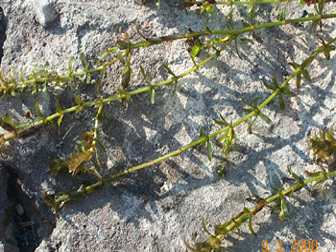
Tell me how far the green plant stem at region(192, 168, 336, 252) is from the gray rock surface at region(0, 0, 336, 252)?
118 mm

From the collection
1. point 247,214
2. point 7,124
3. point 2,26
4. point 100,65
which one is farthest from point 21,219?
point 247,214

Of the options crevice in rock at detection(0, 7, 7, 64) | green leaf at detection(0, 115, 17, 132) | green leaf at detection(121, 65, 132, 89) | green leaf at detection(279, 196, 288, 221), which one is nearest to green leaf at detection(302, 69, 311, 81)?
green leaf at detection(279, 196, 288, 221)

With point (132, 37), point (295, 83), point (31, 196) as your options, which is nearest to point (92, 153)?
point (31, 196)

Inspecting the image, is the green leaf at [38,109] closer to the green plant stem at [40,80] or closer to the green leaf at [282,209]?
the green plant stem at [40,80]

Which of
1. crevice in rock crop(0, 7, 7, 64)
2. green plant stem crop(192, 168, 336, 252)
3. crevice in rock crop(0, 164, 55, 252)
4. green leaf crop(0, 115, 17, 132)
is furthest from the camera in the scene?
crevice in rock crop(0, 7, 7, 64)

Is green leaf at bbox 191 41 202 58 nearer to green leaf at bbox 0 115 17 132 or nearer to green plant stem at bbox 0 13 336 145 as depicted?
green plant stem at bbox 0 13 336 145

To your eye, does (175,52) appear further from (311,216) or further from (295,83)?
(311,216)

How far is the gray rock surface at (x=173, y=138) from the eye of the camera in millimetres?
3414

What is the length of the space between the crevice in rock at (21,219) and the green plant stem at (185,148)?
0.19 metres

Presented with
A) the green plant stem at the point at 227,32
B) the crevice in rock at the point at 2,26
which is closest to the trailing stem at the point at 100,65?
the green plant stem at the point at 227,32

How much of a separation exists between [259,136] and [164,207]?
54cm

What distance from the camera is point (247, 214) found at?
3.25 metres

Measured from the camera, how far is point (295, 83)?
137 inches

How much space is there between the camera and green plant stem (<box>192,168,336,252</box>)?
128 inches
